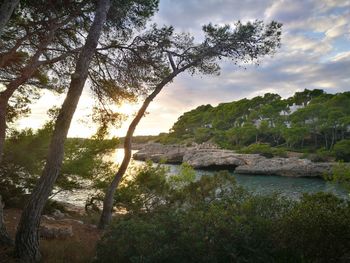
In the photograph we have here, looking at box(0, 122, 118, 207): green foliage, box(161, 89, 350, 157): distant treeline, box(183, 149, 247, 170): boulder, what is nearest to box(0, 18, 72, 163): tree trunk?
box(0, 122, 118, 207): green foliage

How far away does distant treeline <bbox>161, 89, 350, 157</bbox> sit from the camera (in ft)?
168

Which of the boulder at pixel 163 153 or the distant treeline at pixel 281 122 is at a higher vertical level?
the distant treeline at pixel 281 122

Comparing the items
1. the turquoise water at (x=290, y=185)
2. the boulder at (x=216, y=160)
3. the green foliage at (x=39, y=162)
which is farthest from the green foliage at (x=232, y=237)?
the boulder at (x=216, y=160)

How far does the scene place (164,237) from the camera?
5.15 metres

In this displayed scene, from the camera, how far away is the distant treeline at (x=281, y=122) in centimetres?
5121

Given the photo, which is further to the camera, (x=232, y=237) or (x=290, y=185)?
(x=290, y=185)

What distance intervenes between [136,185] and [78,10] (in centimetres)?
903

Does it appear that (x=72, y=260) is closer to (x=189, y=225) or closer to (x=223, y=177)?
(x=189, y=225)

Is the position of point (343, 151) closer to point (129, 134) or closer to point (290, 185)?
point (290, 185)

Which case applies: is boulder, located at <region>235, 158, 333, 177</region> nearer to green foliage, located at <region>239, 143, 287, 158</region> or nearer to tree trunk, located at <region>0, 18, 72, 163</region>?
green foliage, located at <region>239, 143, 287, 158</region>

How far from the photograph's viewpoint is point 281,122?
2402 inches

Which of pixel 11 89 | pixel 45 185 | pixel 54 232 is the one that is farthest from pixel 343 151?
pixel 45 185

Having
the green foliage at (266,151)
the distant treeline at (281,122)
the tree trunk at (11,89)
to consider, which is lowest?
the green foliage at (266,151)

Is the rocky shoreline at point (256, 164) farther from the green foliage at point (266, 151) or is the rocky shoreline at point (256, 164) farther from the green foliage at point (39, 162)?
the green foliage at point (39, 162)
